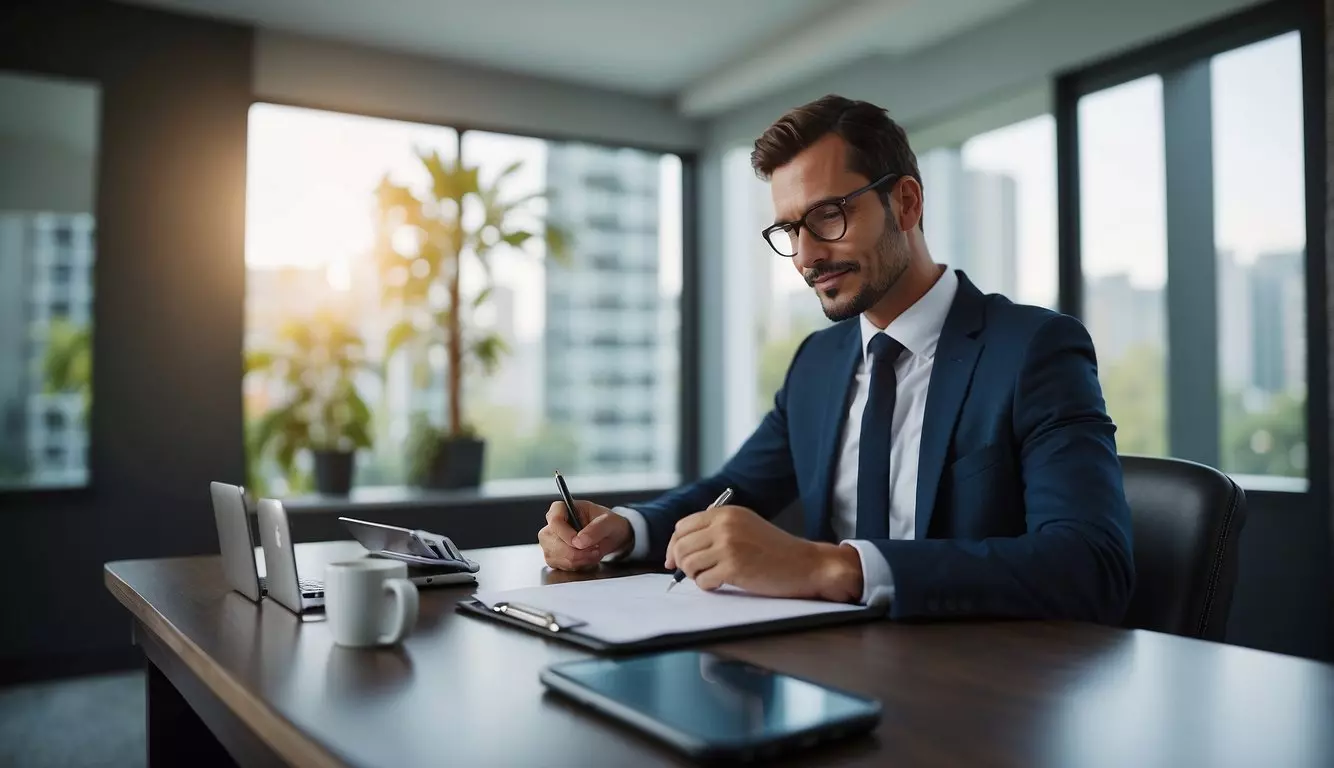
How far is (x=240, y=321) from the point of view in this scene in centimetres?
406

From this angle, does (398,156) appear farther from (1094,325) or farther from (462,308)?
(1094,325)

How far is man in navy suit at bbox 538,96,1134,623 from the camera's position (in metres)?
1.10

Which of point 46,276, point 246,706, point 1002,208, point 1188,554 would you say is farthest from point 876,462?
point 46,276

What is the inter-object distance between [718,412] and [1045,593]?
4141 millimetres

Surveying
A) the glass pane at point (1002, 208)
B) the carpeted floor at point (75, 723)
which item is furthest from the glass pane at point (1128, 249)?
the carpeted floor at point (75, 723)

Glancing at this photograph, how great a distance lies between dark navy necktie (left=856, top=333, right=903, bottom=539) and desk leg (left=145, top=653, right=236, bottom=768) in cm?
103

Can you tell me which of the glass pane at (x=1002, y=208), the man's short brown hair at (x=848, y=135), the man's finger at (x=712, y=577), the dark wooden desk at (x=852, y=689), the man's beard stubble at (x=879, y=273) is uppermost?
the glass pane at (x=1002, y=208)

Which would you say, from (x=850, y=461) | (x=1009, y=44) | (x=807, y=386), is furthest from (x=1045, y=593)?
(x=1009, y=44)

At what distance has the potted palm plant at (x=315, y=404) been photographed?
4.03 m

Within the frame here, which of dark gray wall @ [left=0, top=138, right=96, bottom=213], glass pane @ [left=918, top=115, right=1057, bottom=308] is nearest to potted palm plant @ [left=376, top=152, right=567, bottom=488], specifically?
dark gray wall @ [left=0, top=138, right=96, bottom=213]

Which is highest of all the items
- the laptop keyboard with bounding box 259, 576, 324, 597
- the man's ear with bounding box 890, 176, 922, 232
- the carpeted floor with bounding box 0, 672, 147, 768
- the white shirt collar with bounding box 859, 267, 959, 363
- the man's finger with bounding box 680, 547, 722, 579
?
the man's ear with bounding box 890, 176, 922, 232

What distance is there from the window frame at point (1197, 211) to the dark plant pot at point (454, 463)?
2481mm

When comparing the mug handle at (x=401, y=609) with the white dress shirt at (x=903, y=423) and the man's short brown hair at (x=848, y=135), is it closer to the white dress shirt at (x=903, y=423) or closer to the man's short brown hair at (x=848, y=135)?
the white dress shirt at (x=903, y=423)

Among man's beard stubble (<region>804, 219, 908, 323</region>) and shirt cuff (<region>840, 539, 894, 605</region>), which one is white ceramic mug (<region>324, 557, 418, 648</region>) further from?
man's beard stubble (<region>804, 219, 908, 323</region>)
